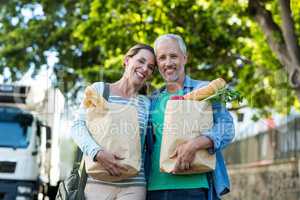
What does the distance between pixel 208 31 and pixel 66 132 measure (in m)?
4.58

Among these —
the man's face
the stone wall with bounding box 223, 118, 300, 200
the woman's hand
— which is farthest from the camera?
the stone wall with bounding box 223, 118, 300, 200

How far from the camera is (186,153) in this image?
396 centimetres

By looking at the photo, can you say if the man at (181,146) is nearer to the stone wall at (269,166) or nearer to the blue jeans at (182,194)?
the blue jeans at (182,194)

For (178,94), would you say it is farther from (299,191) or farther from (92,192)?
(299,191)

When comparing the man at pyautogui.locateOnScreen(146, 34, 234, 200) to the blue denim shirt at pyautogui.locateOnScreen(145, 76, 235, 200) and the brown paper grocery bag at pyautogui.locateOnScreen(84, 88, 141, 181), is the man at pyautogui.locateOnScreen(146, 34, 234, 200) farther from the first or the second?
the brown paper grocery bag at pyautogui.locateOnScreen(84, 88, 141, 181)

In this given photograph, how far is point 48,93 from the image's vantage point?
43.5 feet

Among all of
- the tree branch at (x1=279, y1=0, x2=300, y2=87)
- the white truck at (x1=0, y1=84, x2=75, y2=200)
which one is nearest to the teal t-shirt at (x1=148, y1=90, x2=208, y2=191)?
the tree branch at (x1=279, y1=0, x2=300, y2=87)

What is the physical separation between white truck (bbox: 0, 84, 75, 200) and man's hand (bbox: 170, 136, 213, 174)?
8.36 metres

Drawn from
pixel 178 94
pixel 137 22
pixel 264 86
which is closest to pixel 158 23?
pixel 137 22

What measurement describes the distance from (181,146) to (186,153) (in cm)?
5

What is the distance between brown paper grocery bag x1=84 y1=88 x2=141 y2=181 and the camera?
4012mm

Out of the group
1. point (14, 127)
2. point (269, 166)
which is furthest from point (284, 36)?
point (269, 166)

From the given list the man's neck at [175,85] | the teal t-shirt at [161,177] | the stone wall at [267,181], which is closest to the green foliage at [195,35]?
the stone wall at [267,181]

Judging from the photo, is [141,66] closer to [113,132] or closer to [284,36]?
[113,132]
